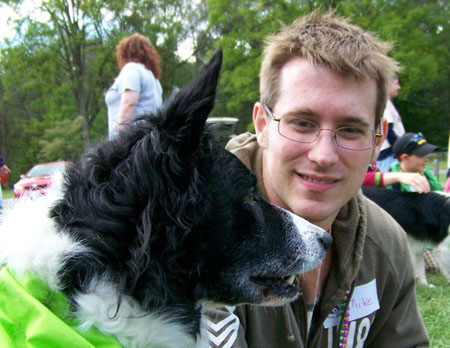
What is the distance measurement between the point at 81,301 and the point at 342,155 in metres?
1.36

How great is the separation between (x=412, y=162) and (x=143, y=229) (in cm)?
459

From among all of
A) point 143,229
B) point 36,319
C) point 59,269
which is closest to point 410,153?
point 143,229

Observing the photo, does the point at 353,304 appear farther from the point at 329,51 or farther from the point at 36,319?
the point at 36,319

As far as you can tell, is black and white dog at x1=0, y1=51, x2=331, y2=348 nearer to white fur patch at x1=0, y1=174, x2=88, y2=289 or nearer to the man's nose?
white fur patch at x1=0, y1=174, x2=88, y2=289

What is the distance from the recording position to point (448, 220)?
4965mm

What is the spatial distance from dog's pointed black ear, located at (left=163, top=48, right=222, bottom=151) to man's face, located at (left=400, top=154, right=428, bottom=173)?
4.38 meters

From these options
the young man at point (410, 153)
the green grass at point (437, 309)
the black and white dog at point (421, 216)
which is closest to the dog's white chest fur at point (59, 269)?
the green grass at point (437, 309)

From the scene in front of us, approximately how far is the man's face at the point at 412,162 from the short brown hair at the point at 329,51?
3.09 meters

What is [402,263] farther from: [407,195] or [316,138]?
[407,195]

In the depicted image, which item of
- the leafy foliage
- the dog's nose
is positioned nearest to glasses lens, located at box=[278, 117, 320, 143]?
the dog's nose

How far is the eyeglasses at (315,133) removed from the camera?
6.91 feet

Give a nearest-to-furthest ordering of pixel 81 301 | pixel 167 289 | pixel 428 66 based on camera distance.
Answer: pixel 81 301
pixel 167 289
pixel 428 66

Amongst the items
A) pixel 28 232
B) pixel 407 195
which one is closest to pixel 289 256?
pixel 28 232

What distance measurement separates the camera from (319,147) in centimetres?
207
